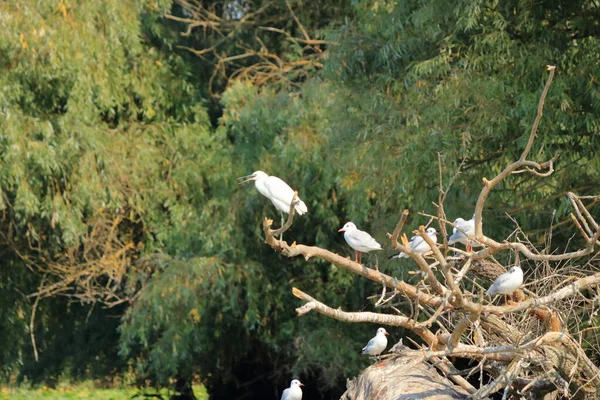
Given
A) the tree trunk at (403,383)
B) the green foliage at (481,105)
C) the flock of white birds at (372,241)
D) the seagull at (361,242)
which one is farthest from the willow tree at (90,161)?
the tree trunk at (403,383)

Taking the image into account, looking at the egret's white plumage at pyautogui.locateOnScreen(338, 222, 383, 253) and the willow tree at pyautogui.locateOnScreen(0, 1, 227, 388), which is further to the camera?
the willow tree at pyautogui.locateOnScreen(0, 1, 227, 388)

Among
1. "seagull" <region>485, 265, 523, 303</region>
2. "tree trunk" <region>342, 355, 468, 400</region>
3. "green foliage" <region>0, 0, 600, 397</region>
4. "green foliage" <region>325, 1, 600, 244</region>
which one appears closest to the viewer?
"seagull" <region>485, 265, 523, 303</region>

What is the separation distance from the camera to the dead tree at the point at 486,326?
23.1 ft

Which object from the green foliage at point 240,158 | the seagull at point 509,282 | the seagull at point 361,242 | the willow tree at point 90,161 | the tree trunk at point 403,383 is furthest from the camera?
the willow tree at point 90,161

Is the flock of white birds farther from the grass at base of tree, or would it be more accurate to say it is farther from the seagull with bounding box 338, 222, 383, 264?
the grass at base of tree

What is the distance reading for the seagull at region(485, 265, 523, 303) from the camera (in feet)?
24.2

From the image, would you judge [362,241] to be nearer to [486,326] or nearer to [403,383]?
[486,326]

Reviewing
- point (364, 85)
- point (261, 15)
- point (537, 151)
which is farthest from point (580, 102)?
point (261, 15)

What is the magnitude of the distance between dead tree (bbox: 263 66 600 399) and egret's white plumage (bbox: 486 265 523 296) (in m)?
0.13

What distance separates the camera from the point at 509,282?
24.3 ft

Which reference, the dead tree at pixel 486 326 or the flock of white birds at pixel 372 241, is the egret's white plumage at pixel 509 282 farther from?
the dead tree at pixel 486 326

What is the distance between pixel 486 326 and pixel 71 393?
13633 mm

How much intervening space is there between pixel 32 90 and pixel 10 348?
4.35 m

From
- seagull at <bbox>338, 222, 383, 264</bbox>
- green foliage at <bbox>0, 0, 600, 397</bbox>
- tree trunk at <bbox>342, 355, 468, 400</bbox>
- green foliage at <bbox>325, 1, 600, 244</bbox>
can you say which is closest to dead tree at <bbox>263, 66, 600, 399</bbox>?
tree trunk at <bbox>342, 355, 468, 400</bbox>
